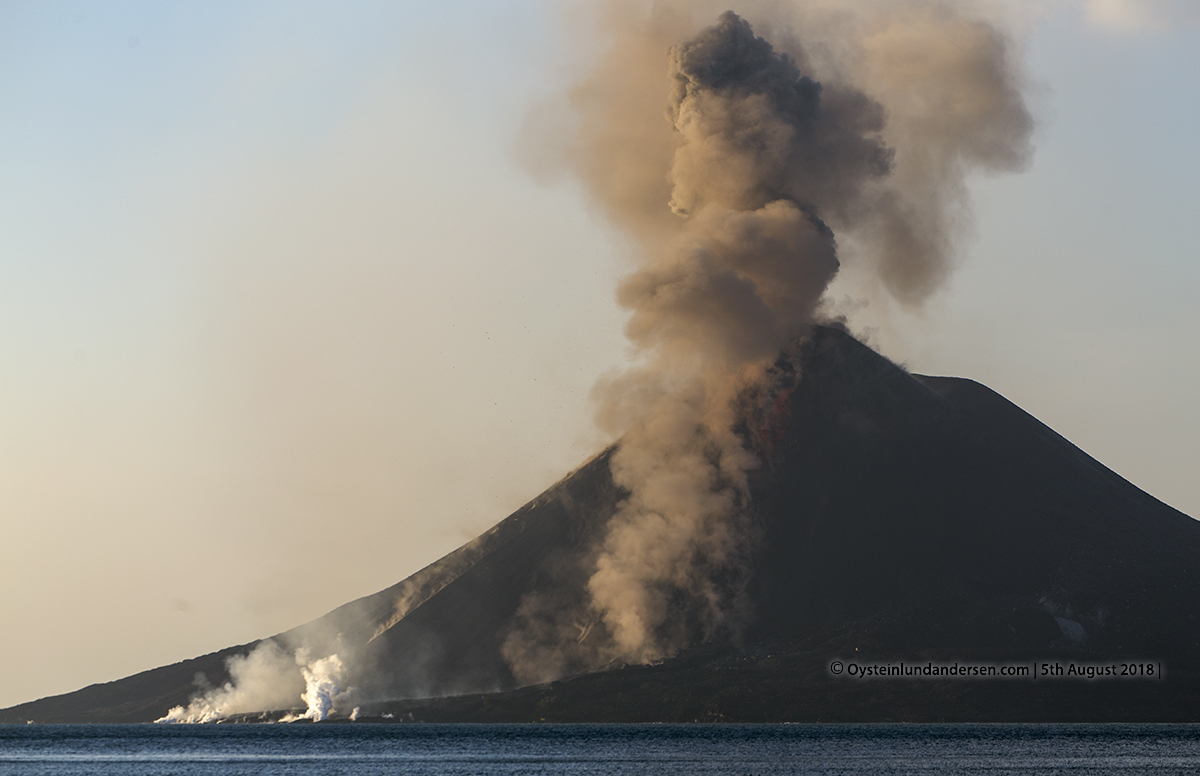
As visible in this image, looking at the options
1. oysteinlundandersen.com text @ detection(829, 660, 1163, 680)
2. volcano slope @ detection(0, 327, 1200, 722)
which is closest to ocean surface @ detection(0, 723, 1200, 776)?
volcano slope @ detection(0, 327, 1200, 722)

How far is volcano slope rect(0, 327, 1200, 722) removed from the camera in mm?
144125

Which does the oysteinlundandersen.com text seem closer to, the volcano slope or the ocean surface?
the volcano slope

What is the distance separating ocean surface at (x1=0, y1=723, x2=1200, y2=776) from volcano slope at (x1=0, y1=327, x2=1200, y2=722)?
4316 millimetres

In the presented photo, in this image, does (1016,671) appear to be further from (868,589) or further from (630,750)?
(630,750)

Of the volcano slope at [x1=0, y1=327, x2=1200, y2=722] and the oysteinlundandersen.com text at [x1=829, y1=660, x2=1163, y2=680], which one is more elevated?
the volcano slope at [x1=0, y1=327, x2=1200, y2=722]

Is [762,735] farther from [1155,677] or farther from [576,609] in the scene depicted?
[1155,677]

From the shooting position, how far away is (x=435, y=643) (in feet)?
561

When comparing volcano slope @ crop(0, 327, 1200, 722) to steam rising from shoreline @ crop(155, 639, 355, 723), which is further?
steam rising from shoreline @ crop(155, 639, 355, 723)

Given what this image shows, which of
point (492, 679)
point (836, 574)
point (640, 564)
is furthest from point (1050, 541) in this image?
point (492, 679)

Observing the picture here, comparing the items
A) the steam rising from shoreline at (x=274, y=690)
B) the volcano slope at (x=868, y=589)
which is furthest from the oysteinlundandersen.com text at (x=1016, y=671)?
the steam rising from shoreline at (x=274, y=690)

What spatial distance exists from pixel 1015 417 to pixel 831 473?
3896cm

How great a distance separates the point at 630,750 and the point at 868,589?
168 feet

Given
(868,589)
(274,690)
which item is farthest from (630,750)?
(274,690)

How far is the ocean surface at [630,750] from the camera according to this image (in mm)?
102562
